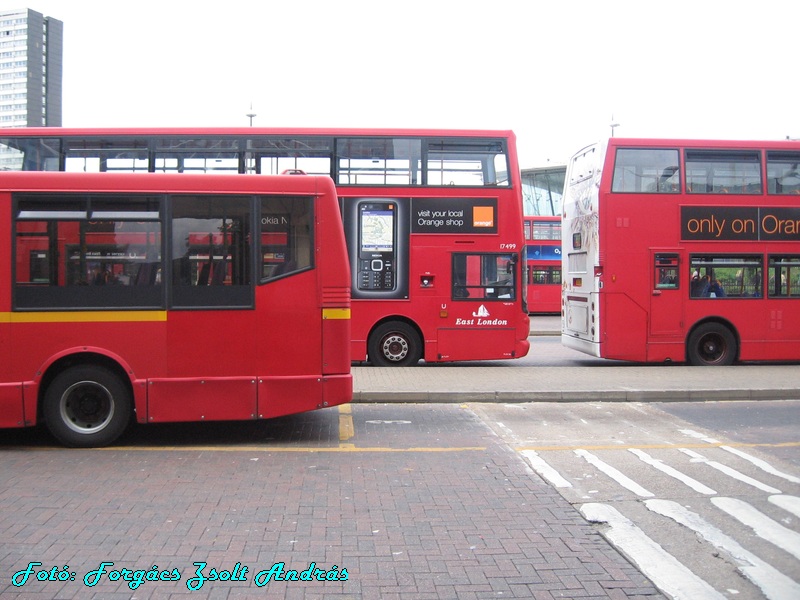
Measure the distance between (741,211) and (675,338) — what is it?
2.87 m

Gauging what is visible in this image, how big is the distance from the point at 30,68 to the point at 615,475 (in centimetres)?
4279

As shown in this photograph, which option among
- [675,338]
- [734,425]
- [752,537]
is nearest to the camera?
[752,537]

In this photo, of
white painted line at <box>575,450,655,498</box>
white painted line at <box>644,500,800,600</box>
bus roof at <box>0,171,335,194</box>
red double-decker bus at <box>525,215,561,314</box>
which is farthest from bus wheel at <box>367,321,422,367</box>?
red double-decker bus at <box>525,215,561,314</box>

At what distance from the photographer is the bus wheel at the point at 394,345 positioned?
14.4 metres

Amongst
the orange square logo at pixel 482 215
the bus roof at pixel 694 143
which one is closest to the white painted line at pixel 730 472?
the orange square logo at pixel 482 215

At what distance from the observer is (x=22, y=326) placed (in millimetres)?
7746

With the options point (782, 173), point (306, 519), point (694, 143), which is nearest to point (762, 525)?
point (306, 519)

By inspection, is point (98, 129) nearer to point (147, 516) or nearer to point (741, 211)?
point (147, 516)

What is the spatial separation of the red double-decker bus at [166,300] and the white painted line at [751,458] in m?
4.19

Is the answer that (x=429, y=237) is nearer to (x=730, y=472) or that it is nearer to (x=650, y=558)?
(x=730, y=472)

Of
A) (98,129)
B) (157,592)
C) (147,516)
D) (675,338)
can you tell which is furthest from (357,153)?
(157,592)

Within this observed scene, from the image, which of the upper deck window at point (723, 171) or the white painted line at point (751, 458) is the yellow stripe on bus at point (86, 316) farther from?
the upper deck window at point (723, 171)

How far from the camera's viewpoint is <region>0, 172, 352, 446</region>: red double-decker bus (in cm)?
778

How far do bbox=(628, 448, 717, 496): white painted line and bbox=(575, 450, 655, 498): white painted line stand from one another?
45 centimetres
